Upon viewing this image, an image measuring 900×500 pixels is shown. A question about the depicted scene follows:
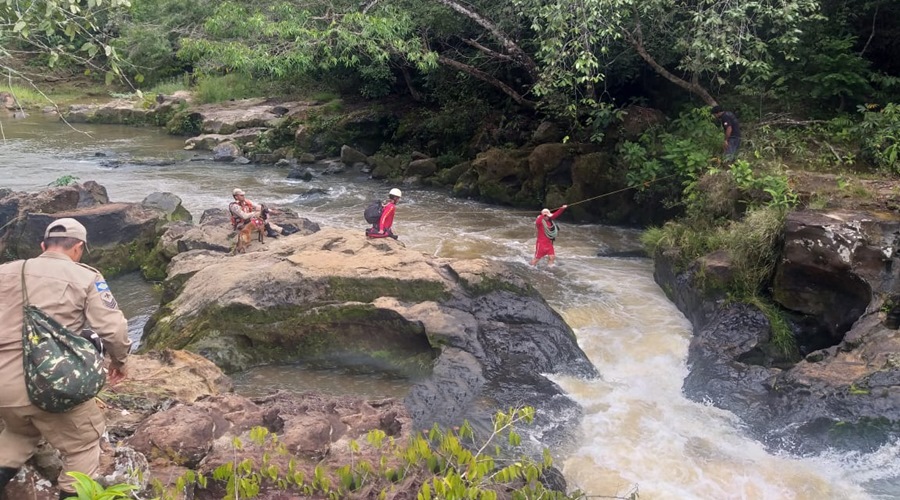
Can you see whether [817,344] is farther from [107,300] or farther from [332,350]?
[107,300]

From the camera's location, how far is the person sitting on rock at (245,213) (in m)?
10.7

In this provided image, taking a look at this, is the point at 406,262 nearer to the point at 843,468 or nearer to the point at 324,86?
the point at 843,468

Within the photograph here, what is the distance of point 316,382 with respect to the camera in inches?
289

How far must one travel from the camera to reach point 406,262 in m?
8.51

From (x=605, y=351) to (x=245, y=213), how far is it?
5.57 m

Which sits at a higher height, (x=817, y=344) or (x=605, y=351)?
(x=817, y=344)

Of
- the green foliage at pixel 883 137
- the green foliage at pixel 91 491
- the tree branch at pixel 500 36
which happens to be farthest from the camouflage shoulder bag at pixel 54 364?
the tree branch at pixel 500 36

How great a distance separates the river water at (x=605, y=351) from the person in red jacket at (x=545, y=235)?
0.77 ft

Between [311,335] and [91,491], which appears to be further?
[311,335]

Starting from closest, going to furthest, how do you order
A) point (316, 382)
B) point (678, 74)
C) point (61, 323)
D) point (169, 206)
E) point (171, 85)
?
1. point (61, 323)
2. point (316, 382)
3. point (169, 206)
4. point (678, 74)
5. point (171, 85)

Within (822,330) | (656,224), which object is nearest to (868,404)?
(822,330)

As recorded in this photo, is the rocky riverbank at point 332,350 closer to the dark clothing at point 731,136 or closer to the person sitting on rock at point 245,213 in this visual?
the person sitting on rock at point 245,213

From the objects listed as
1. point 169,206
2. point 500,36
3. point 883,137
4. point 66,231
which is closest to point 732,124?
point 883,137

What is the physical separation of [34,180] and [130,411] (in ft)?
48.7
